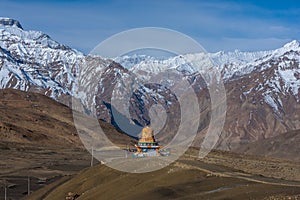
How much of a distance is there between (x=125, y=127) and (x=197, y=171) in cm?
757

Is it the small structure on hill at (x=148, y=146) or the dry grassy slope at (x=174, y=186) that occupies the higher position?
the small structure on hill at (x=148, y=146)

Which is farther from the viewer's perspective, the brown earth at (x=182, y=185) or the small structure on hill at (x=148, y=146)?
the small structure on hill at (x=148, y=146)

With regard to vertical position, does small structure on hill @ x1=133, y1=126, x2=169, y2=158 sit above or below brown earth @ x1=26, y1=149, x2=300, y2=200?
above

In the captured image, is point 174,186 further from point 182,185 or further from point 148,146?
point 148,146

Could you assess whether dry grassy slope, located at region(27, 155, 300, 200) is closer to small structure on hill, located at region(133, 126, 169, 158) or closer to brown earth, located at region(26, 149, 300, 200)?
brown earth, located at region(26, 149, 300, 200)

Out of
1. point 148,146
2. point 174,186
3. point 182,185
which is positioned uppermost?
point 148,146

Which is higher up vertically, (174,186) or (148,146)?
(148,146)

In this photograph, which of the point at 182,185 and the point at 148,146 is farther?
the point at 148,146

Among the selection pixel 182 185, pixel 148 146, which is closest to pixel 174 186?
pixel 182 185

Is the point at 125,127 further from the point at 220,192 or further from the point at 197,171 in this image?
the point at 220,192

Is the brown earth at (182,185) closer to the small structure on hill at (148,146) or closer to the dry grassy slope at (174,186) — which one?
the dry grassy slope at (174,186)

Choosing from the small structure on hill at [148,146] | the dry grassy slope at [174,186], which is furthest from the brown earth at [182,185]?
the small structure on hill at [148,146]

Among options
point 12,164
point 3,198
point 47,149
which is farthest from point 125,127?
point 47,149

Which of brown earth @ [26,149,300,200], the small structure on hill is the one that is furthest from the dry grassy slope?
the small structure on hill
